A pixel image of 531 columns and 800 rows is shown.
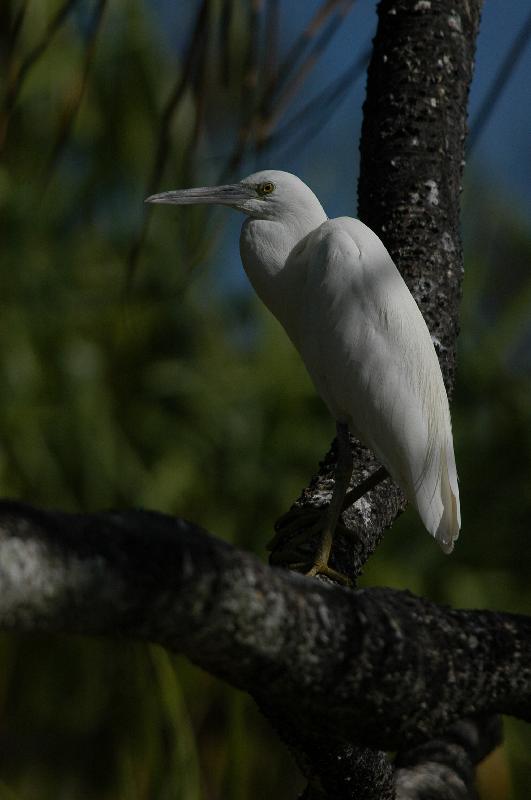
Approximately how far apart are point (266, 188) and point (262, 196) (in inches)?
0.7

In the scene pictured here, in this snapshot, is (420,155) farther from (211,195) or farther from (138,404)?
(138,404)

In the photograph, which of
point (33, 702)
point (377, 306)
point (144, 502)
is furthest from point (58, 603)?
point (33, 702)

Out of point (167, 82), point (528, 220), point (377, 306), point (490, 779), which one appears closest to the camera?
point (377, 306)

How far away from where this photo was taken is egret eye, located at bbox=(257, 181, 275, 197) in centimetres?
204

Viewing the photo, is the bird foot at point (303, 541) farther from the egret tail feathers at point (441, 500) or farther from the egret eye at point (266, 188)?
the egret eye at point (266, 188)

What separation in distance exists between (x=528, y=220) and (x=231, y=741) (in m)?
3.93

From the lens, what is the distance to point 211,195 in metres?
2.08

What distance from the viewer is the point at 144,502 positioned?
150 inches

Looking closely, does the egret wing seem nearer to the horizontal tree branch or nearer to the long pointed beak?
the long pointed beak

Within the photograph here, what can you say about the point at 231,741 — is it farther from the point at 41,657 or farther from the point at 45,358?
the point at 45,358

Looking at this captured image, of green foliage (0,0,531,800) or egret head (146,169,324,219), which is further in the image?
green foliage (0,0,531,800)

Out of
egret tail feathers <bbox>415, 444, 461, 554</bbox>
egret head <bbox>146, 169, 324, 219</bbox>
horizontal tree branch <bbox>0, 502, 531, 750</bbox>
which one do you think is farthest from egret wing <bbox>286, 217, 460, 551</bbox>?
horizontal tree branch <bbox>0, 502, 531, 750</bbox>

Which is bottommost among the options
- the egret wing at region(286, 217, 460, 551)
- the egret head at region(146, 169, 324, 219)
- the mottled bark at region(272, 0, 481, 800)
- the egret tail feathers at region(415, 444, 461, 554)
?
the egret tail feathers at region(415, 444, 461, 554)

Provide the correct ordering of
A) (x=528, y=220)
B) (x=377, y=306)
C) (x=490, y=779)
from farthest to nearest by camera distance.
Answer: (x=528, y=220)
(x=490, y=779)
(x=377, y=306)
